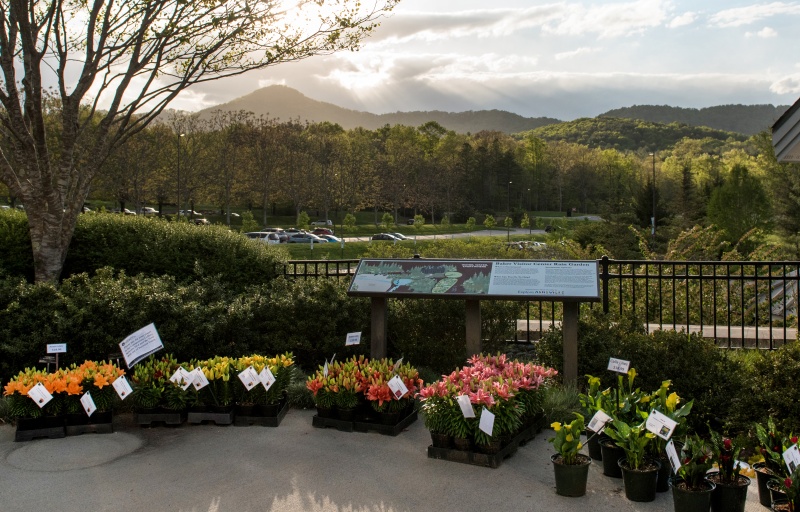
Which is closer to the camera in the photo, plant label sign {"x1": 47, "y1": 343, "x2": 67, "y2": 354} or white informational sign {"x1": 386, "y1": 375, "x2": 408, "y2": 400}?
white informational sign {"x1": 386, "y1": 375, "x2": 408, "y2": 400}

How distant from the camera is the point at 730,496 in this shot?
14.5 feet

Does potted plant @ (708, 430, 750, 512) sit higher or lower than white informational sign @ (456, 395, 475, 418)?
lower

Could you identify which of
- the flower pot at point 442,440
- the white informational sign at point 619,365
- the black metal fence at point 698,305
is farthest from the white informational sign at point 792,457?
the black metal fence at point 698,305

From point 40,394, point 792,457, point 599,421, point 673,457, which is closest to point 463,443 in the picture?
point 599,421

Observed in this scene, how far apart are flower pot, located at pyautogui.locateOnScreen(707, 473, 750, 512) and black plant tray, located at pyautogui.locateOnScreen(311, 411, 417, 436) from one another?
2899 millimetres

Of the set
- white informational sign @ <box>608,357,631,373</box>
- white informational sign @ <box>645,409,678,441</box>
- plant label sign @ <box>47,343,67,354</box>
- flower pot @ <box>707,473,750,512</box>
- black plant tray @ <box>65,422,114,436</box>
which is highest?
plant label sign @ <box>47,343,67,354</box>

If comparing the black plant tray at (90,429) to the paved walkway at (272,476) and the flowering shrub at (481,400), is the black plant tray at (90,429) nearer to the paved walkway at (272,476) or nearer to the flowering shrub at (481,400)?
the paved walkway at (272,476)

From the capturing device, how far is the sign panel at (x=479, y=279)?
700cm

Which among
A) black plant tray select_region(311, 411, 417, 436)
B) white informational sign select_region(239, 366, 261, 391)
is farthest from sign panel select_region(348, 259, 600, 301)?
white informational sign select_region(239, 366, 261, 391)

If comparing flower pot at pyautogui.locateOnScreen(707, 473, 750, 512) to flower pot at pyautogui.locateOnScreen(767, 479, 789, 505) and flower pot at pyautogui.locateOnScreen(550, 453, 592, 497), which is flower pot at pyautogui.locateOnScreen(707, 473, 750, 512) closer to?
flower pot at pyautogui.locateOnScreen(767, 479, 789, 505)

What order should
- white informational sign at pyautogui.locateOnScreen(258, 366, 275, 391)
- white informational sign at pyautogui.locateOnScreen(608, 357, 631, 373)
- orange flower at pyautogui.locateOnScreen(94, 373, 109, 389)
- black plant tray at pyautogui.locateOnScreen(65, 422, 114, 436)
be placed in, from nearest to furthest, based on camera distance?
white informational sign at pyautogui.locateOnScreen(608, 357, 631, 373) < orange flower at pyautogui.locateOnScreen(94, 373, 109, 389) < black plant tray at pyautogui.locateOnScreen(65, 422, 114, 436) < white informational sign at pyautogui.locateOnScreen(258, 366, 275, 391)

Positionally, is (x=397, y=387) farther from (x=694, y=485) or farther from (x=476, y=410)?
(x=694, y=485)

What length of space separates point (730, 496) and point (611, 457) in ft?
3.31

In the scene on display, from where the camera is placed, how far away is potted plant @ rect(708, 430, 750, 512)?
14.5ft
